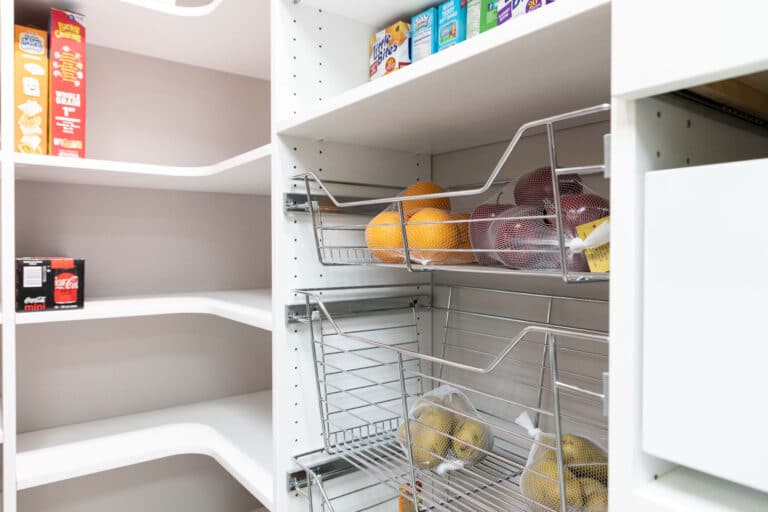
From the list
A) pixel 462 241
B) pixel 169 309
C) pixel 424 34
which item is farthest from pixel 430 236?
pixel 169 309

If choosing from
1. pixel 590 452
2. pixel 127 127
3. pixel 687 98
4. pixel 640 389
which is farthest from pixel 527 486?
pixel 127 127

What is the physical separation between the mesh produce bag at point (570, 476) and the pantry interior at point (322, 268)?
6 centimetres

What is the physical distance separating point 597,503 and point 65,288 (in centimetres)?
121

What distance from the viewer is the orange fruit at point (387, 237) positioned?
871 mm

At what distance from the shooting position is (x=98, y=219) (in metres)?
1.49

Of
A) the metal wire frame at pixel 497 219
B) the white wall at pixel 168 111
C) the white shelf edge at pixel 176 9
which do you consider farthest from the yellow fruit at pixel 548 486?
the white wall at pixel 168 111

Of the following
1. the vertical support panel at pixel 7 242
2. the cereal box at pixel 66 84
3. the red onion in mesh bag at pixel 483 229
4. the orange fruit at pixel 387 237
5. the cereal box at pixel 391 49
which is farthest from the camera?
the cereal box at pixel 66 84

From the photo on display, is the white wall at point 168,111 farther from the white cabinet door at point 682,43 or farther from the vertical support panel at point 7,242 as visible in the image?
the white cabinet door at point 682,43

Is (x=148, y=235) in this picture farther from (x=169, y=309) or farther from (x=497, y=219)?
(x=497, y=219)

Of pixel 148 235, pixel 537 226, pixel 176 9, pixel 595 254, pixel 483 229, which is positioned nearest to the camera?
pixel 595 254

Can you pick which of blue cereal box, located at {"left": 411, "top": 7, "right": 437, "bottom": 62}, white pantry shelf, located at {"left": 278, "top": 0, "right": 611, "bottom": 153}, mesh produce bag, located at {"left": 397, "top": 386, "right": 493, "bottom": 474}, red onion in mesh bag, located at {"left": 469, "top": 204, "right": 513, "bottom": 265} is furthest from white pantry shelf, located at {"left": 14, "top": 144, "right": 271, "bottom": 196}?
mesh produce bag, located at {"left": 397, "top": 386, "right": 493, "bottom": 474}

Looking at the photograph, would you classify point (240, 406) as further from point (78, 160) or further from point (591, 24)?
point (591, 24)

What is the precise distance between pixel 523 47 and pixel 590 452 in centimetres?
51

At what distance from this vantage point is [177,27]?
1356 millimetres
